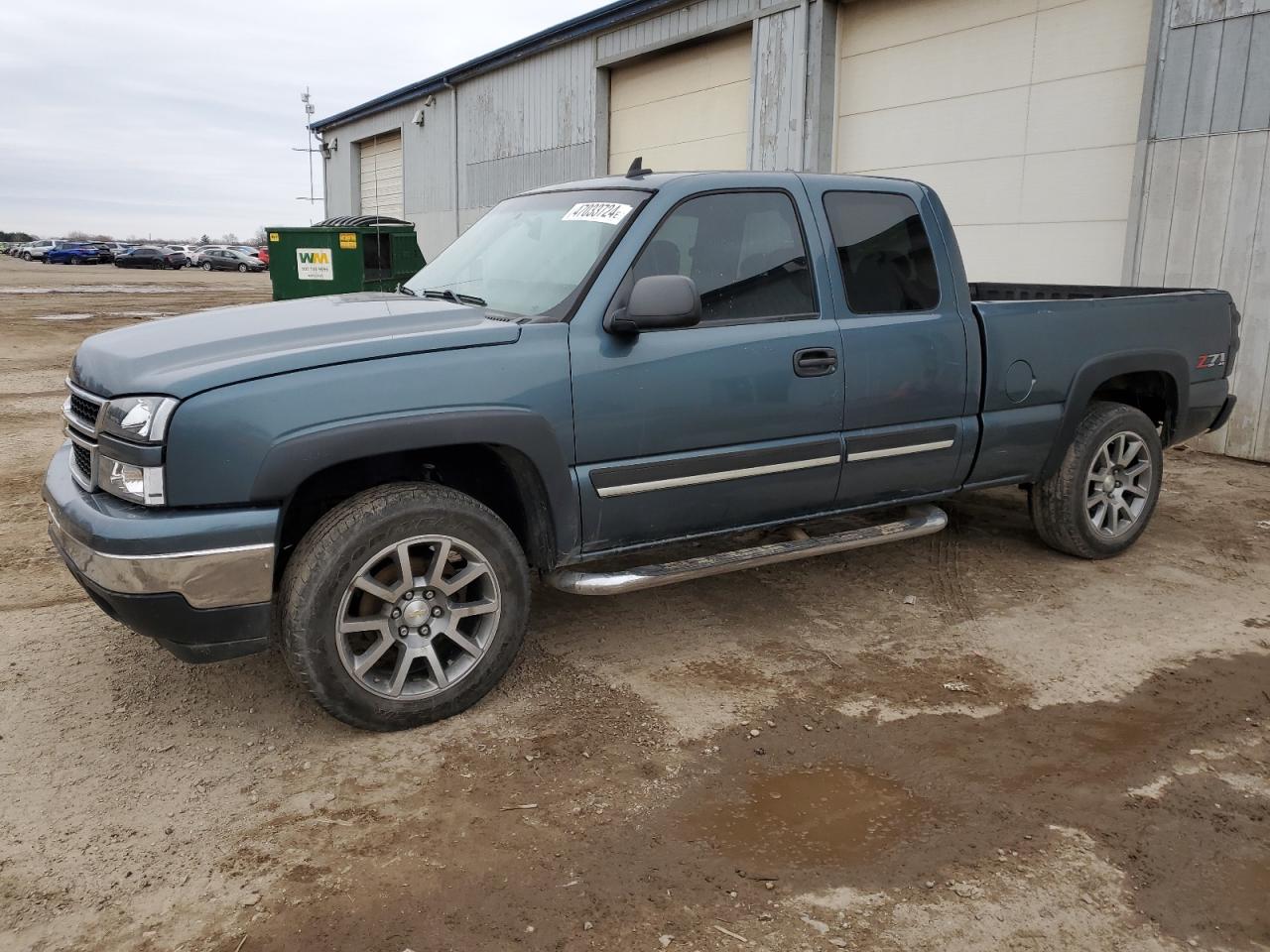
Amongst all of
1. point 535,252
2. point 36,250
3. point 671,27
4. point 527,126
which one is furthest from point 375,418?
point 36,250

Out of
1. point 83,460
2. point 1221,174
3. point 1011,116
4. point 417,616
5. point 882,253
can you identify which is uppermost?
point 1011,116

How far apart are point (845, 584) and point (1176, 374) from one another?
2.13 m

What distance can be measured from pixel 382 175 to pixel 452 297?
73.7 ft

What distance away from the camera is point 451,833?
284 centimetres

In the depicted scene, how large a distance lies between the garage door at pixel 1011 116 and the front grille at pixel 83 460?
8114 mm

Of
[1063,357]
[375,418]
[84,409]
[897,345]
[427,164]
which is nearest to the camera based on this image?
[375,418]

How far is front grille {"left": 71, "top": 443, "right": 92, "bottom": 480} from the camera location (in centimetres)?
332

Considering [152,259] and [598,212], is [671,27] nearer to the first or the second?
[598,212]

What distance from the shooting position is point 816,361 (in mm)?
4012

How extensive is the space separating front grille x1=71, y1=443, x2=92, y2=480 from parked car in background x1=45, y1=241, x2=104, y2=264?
63054mm

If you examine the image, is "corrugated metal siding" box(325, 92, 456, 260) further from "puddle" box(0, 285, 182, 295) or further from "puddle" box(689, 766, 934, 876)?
"puddle" box(689, 766, 934, 876)

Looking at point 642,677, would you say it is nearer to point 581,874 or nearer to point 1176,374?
point 581,874

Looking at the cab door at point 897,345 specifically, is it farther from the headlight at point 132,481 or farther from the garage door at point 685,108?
the garage door at point 685,108

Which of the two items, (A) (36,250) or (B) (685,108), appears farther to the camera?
(A) (36,250)
